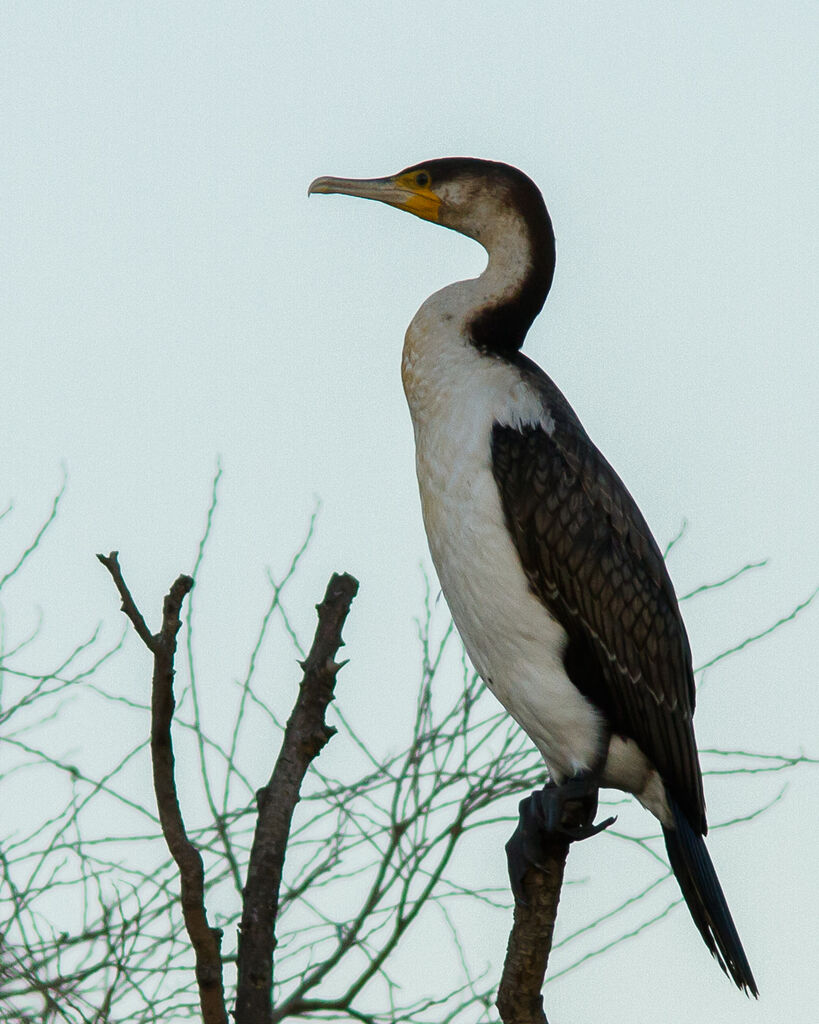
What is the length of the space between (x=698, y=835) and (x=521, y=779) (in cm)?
Answer: 174

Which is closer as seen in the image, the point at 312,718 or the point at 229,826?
the point at 312,718

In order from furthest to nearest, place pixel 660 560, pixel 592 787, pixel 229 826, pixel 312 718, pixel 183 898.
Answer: pixel 229 826 → pixel 660 560 → pixel 592 787 → pixel 312 718 → pixel 183 898

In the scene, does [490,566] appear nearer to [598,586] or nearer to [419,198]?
[598,586]

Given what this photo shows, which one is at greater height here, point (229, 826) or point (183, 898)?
point (229, 826)

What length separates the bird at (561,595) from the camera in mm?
3836

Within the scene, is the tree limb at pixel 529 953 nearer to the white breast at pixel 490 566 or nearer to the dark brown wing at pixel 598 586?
the white breast at pixel 490 566

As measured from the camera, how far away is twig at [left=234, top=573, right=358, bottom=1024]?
10.7 feet

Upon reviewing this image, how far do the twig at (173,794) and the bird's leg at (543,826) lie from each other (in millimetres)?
948

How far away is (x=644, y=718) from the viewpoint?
389 cm

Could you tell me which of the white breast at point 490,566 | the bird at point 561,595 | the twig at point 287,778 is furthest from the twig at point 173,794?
the white breast at point 490,566

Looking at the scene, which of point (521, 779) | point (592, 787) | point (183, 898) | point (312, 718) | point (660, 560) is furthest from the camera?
point (521, 779)

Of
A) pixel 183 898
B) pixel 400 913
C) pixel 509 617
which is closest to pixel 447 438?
pixel 509 617

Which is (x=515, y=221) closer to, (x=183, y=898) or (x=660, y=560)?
(x=660, y=560)

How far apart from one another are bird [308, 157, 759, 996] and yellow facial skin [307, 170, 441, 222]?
0.66m
